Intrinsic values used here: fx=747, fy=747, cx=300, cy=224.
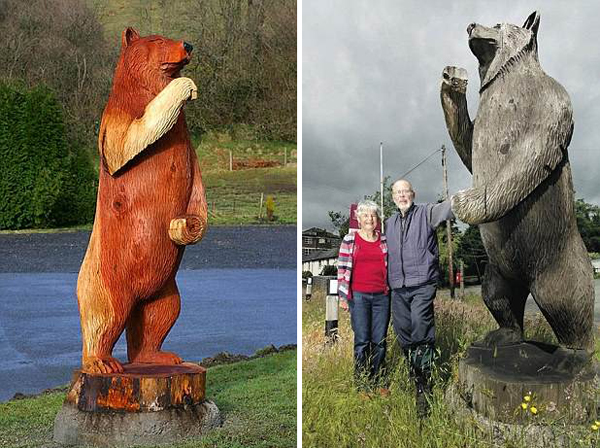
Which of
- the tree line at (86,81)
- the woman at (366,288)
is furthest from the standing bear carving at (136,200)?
the tree line at (86,81)

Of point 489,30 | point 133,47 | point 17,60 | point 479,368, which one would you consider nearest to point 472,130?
point 489,30

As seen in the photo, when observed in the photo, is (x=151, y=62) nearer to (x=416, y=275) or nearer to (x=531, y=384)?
(x=416, y=275)

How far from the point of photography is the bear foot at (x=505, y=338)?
2.99 meters

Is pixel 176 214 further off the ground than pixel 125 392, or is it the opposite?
pixel 176 214

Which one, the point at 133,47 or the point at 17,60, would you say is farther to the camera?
the point at 17,60

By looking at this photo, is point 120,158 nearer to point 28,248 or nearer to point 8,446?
point 8,446

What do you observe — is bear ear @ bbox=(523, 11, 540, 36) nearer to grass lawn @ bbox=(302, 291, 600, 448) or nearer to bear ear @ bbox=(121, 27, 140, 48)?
grass lawn @ bbox=(302, 291, 600, 448)

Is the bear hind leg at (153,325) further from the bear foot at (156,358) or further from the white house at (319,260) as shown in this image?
the white house at (319,260)

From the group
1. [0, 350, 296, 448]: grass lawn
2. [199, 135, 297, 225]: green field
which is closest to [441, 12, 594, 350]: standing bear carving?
[0, 350, 296, 448]: grass lawn

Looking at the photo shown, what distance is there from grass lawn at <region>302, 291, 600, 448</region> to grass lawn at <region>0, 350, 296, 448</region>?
273 mm

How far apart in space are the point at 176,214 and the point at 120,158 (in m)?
0.33

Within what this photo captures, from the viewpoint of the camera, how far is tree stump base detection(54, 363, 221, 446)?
2.99 meters

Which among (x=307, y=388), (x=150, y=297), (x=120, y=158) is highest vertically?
(x=120, y=158)

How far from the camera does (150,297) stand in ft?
10.7
